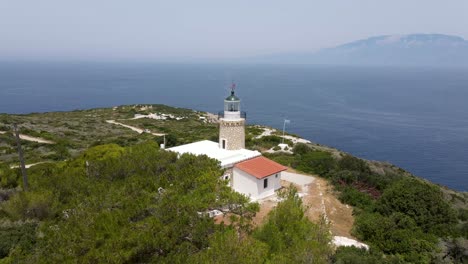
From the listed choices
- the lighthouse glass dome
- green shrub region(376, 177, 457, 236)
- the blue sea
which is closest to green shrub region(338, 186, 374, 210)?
green shrub region(376, 177, 457, 236)

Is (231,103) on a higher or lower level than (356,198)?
higher

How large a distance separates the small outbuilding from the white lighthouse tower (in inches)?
64.3

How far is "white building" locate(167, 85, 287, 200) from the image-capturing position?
18438mm

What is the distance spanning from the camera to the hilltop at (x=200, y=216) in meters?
7.79

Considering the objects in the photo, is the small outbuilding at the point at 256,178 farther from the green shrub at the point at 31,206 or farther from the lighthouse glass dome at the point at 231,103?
the green shrub at the point at 31,206

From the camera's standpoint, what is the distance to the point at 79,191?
11.8 m

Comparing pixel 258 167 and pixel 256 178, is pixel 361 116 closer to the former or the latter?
pixel 258 167

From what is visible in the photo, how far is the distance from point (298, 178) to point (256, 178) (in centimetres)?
477

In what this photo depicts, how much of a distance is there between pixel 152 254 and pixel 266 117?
80.7 m

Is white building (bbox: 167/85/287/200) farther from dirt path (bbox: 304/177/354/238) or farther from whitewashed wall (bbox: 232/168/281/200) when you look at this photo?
dirt path (bbox: 304/177/354/238)

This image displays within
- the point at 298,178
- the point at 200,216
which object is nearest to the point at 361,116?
the point at 298,178

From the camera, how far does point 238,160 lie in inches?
746

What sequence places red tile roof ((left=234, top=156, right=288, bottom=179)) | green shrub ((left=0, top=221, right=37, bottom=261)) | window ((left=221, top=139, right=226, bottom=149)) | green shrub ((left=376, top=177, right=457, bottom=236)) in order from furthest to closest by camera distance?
window ((left=221, top=139, right=226, bottom=149)) < red tile roof ((left=234, top=156, right=288, bottom=179)) < green shrub ((left=376, top=177, right=457, bottom=236)) < green shrub ((left=0, top=221, right=37, bottom=261))

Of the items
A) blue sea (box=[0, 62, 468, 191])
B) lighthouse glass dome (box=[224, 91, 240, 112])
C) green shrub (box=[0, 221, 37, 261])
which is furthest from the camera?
blue sea (box=[0, 62, 468, 191])
